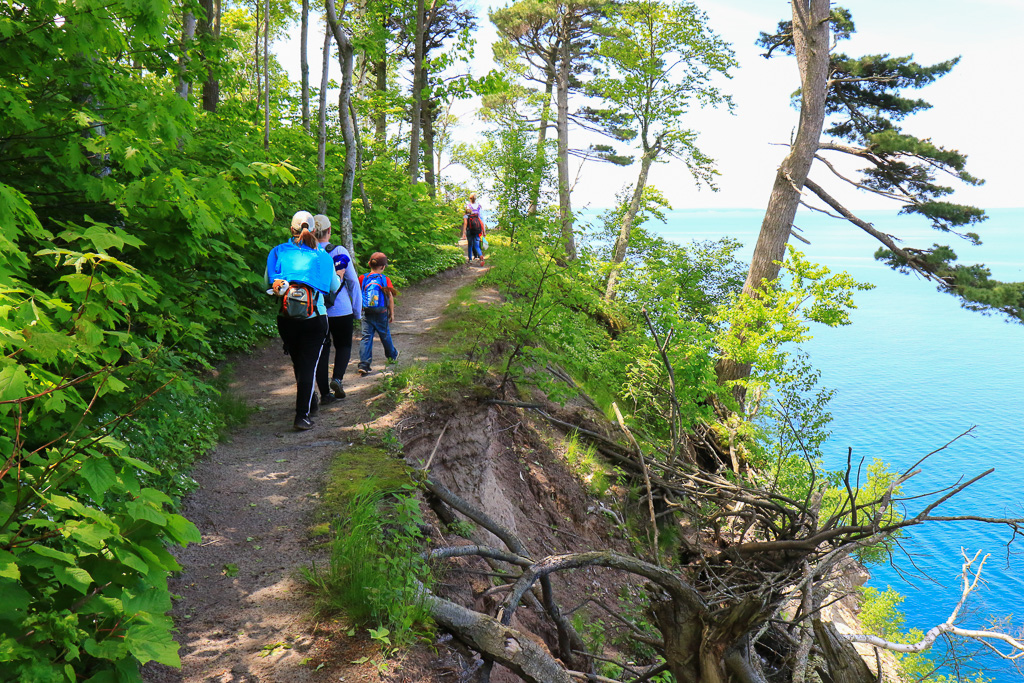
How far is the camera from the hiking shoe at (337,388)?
6898 millimetres

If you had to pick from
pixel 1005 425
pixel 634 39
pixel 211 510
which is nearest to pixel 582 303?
pixel 211 510

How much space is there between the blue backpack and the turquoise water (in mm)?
11036

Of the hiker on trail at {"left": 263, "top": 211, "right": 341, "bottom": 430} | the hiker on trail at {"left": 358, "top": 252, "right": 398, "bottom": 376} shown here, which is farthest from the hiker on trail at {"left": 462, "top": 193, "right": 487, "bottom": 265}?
the hiker on trail at {"left": 263, "top": 211, "right": 341, "bottom": 430}

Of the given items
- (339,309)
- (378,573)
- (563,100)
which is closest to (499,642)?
(378,573)

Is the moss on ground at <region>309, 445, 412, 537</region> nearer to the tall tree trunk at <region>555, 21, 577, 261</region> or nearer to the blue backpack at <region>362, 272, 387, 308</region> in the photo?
the blue backpack at <region>362, 272, 387, 308</region>

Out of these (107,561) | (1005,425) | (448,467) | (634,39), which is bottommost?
(1005,425)

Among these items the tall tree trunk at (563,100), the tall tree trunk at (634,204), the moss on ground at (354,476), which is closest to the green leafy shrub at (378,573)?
the moss on ground at (354,476)

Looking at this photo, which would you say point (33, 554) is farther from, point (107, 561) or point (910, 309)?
point (910, 309)

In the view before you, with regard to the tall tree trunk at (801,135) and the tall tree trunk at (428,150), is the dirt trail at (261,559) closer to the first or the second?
the tall tree trunk at (801,135)

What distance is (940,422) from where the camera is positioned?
43656 mm

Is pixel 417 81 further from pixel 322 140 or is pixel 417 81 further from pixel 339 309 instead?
pixel 339 309

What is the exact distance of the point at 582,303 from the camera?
28.0ft

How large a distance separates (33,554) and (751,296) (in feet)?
48.9

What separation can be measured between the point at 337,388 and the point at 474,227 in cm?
1105
